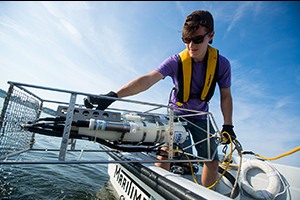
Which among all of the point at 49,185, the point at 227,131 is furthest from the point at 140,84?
the point at 49,185

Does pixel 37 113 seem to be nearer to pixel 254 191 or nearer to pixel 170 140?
pixel 170 140

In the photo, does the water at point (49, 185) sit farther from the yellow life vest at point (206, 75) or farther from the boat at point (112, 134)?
the yellow life vest at point (206, 75)

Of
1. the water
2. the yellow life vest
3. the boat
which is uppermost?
the yellow life vest

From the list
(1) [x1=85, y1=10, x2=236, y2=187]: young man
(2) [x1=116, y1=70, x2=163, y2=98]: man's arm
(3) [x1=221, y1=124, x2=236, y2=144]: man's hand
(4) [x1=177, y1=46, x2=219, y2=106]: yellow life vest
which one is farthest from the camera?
(4) [x1=177, y1=46, x2=219, y2=106]: yellow life vest

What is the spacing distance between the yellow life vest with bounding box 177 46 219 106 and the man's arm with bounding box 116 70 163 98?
371mm

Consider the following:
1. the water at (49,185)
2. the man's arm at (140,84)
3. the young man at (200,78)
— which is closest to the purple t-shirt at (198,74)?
the young man at (200,78)

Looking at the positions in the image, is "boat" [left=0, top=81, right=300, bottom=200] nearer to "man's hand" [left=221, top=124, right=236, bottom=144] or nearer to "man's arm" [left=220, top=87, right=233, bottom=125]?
"man's hand" [left=221, top=124, right=236, bottom=144]

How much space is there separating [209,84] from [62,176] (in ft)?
12.0

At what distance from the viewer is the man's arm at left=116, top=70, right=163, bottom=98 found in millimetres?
1921

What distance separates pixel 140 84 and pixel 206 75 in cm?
104

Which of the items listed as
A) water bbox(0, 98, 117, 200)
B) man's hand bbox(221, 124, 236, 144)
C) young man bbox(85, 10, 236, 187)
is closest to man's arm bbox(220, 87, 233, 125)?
young man bbox(85, 10, 236, 187)

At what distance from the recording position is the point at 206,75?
7.94 feet

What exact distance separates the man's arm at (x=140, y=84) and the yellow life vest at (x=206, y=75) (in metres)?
0.37

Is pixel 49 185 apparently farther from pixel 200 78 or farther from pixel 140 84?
pixel 200 78
